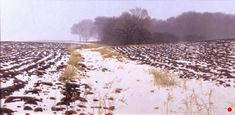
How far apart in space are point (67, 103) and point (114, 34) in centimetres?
89

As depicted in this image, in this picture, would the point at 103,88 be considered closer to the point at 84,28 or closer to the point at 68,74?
the point at 68,74

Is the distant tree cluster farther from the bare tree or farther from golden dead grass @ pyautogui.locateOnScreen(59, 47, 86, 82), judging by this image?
golden dead grass @ pyautogui.locateOnScreen(59, 47, 86, 82)

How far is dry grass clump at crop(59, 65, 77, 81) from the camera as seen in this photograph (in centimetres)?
408

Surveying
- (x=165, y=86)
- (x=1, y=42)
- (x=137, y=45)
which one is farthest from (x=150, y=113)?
(x=1, y=42)

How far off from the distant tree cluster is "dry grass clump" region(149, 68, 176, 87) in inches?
17.0

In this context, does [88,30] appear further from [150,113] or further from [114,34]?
[150,113]

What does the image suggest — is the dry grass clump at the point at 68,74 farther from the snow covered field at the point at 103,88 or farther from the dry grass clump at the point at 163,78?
the dry grass clump at the point at 163,78

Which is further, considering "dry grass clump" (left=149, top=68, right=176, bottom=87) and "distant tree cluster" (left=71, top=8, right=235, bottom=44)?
"dry grass clump" (left=149, top=68, right=176, bottom=87)

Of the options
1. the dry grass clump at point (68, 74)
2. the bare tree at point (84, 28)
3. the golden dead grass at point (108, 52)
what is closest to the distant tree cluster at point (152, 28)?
the bare tree at point (84, 28)

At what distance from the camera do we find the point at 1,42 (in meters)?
3.71

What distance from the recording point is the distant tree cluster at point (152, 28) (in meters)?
4.16

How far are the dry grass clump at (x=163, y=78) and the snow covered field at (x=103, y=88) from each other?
0.05m

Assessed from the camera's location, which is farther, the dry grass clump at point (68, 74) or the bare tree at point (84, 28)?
the bare tree at point (84, 28)

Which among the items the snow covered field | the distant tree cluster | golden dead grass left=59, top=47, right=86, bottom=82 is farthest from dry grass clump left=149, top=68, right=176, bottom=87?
golden dead grass left=59, top=47, right=86, bottom=82
